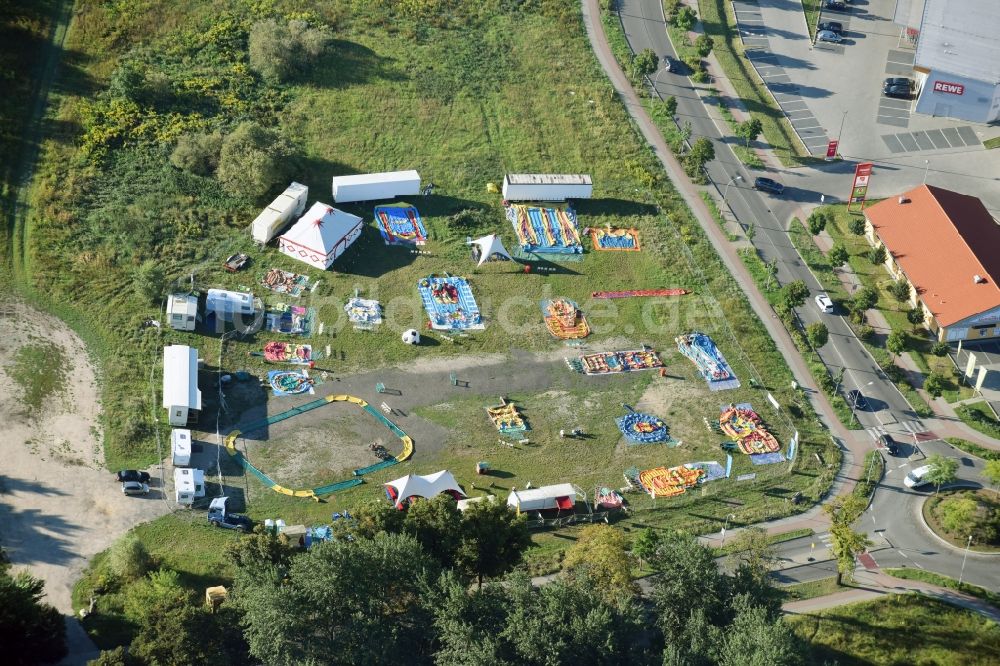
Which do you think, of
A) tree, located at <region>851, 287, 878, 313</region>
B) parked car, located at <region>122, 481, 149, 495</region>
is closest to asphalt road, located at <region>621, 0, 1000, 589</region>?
tree, located at <region>851, 287, 878, 313</region>

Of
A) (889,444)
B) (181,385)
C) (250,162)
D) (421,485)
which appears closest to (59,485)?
(181,385)

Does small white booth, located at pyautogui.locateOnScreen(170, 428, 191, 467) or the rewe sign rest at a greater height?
the rewe sign

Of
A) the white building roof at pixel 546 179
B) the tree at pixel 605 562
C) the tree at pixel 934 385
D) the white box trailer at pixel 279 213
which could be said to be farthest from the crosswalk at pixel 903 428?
the white box trailer at pixel 279 213

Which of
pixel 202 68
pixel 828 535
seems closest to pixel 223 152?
pixel 202 68

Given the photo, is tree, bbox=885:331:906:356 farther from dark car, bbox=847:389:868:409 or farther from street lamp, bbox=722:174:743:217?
street lamp, bbox=722:174:743:217

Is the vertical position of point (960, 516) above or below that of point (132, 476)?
above

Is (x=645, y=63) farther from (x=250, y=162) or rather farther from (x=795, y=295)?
(x=250, y=162)
